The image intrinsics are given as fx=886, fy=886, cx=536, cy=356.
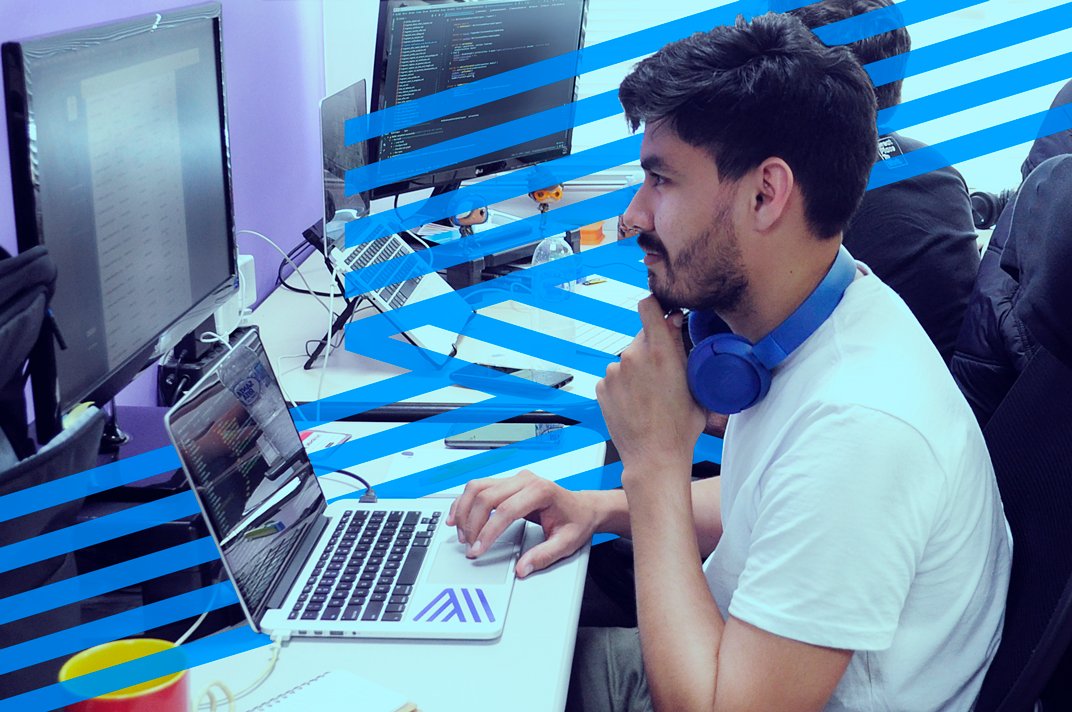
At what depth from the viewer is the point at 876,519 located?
77cm

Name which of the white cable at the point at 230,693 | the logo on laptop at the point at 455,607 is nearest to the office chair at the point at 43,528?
the white cable at the point at 230,693

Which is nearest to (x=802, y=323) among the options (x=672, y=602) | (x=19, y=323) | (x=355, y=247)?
(x=672, y=602)

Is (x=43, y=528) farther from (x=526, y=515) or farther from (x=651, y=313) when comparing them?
(x=651, y=313)

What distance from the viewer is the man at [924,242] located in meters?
1.63

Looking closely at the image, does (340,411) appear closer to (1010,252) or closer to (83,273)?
(83,273)

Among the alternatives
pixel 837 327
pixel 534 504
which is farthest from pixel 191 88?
pixel 837 327

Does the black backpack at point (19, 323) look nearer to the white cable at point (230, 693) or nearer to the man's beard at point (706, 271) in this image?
A: the white cable at point (230, 693)

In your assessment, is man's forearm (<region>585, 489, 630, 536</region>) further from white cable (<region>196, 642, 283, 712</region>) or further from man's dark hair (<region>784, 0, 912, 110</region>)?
man's dark hair (<region>784, 0, 912, 110</region>)

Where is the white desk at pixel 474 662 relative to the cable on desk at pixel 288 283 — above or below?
above

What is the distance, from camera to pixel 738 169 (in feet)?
3.05

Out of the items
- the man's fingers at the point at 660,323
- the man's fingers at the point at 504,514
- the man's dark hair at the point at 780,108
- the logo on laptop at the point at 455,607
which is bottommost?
the logo on laptop at the point at 455,607

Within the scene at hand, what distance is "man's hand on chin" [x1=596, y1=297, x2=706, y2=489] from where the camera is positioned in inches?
39.4

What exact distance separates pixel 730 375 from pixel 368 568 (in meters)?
0.45
